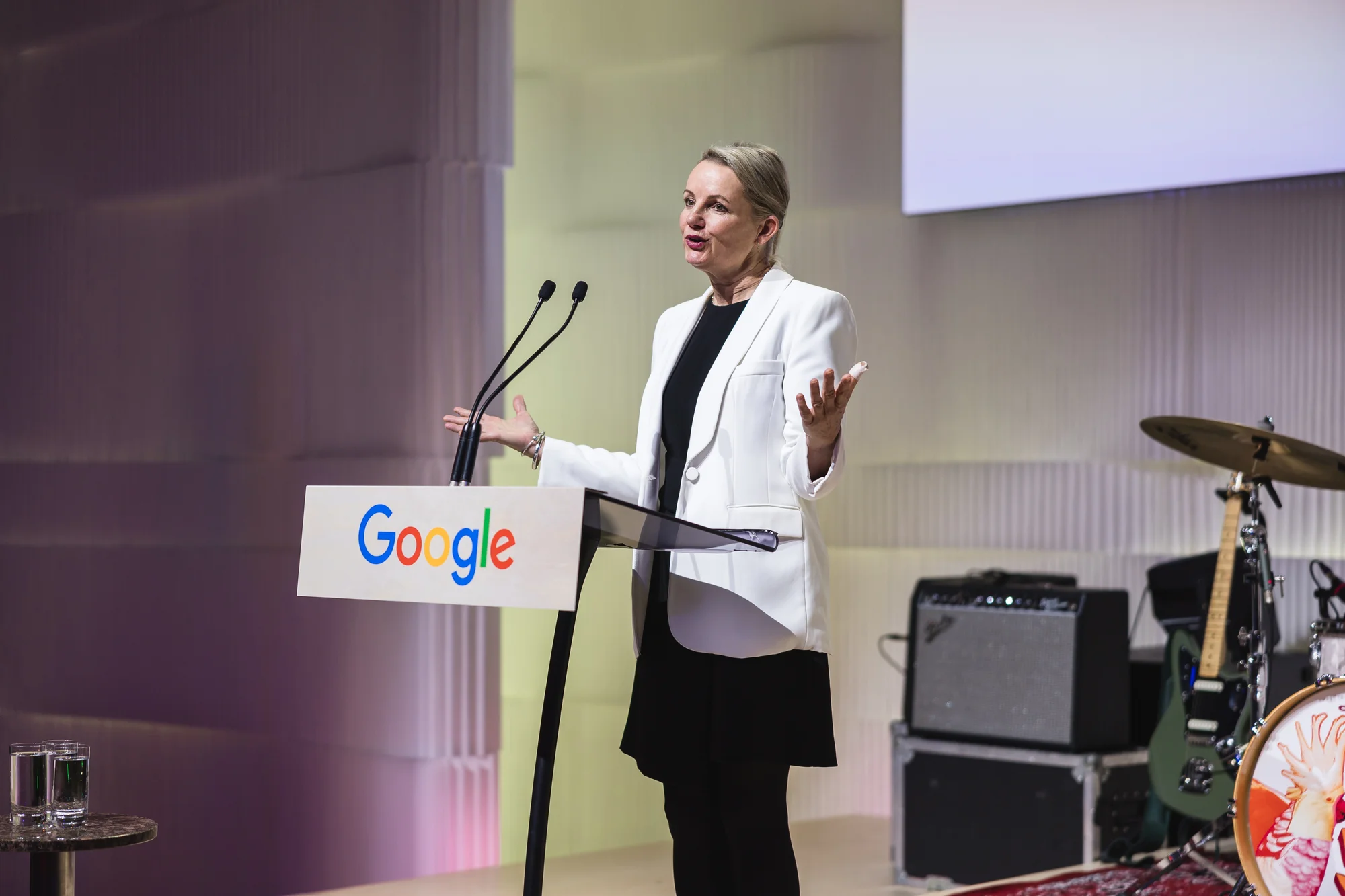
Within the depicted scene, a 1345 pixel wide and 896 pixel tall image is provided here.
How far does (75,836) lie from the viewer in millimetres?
2248

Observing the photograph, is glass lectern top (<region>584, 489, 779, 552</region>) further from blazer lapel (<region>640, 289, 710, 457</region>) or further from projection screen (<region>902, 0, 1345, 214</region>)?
projection screen (<region>902, 0, 1345, 214</region>)

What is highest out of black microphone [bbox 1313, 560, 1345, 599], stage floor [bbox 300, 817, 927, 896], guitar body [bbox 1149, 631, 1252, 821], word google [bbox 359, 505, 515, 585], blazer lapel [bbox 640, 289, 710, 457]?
blazer lapel [bbox 640, 289, 710, 457]

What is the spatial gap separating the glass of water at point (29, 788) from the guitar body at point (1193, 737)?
8.21 ft

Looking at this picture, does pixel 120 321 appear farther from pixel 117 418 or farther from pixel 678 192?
pixel 678 192

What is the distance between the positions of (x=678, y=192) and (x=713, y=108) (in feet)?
1.01

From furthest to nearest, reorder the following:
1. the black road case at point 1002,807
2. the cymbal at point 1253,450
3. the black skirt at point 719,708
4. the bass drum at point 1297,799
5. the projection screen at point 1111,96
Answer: the projection screen at point 1111,96 → the black road case at point 1002,807 → the cymbal at point 1253,450 → the bass drum at point 1297,799 → the black skirt at point 719,708

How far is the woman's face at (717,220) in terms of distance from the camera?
2.17 meters

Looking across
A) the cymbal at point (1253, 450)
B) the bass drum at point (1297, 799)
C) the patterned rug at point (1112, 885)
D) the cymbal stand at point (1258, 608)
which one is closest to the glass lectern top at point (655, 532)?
the bass drum at point (1297, 799)

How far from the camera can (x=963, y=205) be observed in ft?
15.2

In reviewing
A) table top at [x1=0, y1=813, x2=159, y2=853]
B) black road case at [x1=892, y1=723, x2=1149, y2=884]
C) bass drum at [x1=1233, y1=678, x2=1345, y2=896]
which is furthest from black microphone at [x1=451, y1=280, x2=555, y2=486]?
black road case at [x1=892, y1=723, x2=1149, y2=884]

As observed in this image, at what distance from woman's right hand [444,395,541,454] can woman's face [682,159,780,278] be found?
1.10 feet

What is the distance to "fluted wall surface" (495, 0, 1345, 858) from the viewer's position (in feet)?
14.0

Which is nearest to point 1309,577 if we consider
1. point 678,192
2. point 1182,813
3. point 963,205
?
point 1182,813

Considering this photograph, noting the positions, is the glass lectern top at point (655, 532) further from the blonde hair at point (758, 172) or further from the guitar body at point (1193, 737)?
the guitar body at point (1193, 737)
